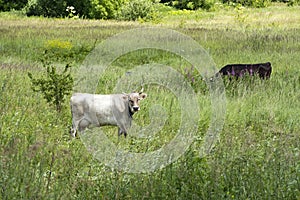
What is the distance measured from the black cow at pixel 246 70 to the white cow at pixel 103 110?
12.7 ft

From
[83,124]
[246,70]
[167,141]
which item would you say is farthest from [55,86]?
[246,70]

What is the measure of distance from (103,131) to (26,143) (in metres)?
1.80

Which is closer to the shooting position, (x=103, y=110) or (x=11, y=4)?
(x=103, y=110)

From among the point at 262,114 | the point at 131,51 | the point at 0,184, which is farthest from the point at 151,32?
the point at 0,184

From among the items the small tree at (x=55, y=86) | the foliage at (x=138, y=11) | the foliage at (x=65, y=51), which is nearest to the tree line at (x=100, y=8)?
the foliage at (x=138, y=11)

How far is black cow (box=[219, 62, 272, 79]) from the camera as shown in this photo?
10562 mm

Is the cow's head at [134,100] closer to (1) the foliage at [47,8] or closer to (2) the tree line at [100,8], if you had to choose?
(2) the tree line at [100,8]

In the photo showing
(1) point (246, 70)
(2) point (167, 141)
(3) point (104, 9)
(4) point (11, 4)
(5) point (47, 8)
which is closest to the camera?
(2) point (167, 141)

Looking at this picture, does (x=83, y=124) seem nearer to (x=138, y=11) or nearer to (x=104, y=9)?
(x=138, y=11)

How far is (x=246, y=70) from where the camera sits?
34.6 ft

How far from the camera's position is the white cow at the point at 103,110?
688 centimetres

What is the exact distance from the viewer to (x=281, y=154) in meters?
4.93

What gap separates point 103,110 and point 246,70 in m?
4.38

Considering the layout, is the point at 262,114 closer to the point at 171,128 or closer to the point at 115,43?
the point at 171,128
